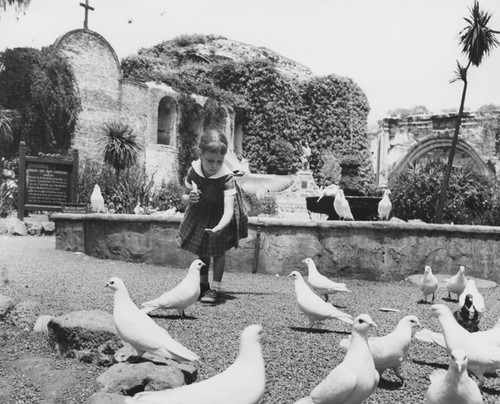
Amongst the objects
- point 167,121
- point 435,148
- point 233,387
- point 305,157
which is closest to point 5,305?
point 233,387

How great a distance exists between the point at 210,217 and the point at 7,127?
15305 mm

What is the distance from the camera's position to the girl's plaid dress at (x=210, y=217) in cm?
560

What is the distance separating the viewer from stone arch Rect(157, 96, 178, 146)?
2442 centimetres

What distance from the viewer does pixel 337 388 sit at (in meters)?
2.56

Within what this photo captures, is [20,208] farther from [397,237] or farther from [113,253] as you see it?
[397,237]

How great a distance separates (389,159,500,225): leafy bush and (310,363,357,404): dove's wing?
49.0ft

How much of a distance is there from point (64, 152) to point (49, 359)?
17603 mm

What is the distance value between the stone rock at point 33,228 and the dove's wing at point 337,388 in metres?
12.5

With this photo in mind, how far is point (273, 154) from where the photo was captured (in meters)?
28.5

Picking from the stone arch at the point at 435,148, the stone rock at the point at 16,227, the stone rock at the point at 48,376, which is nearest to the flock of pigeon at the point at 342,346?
the stone rock at the point at 48,376

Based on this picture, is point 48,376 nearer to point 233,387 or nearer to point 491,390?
point 233,387

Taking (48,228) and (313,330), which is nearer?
(313,330)

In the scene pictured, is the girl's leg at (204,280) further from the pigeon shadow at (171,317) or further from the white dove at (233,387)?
the white dove at (233,387)

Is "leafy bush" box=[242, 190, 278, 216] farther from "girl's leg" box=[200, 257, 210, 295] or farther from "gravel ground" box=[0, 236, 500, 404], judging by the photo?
"girl's leg" box=[200, 257, 210, 295]
